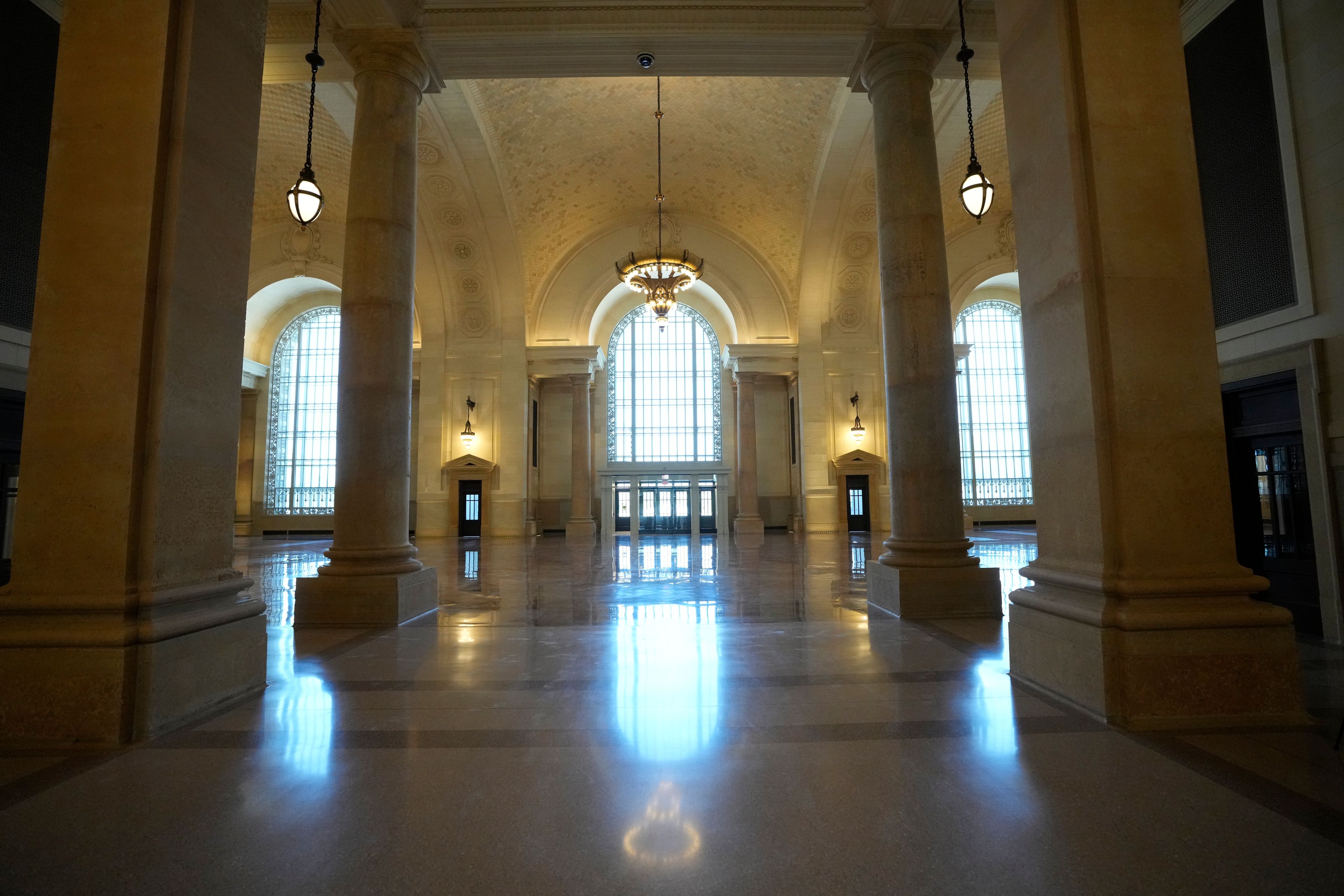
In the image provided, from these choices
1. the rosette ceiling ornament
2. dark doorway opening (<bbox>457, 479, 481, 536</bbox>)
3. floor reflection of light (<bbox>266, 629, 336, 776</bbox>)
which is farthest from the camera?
dark doorway opening (<bbox>457, 479, 481, 536</bbox>)

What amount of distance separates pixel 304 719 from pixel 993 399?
26.3m

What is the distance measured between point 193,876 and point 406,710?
152cm

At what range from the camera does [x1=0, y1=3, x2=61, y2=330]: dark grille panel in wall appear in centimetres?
716

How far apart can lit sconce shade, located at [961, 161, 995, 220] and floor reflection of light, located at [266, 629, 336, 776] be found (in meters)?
6.75

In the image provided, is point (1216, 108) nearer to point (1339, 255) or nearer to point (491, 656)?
point (1339, 255)

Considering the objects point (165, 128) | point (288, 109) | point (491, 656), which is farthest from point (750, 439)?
point (165, 128)

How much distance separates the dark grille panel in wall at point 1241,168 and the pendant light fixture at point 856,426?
1332cm

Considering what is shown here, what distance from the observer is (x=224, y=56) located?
3.54 m

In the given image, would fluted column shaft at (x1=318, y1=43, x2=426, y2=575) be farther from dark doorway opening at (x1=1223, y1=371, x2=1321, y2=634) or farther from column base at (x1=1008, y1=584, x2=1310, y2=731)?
dark doorway opening at (x1=1223, y1=371, x2=1321, y2=634)

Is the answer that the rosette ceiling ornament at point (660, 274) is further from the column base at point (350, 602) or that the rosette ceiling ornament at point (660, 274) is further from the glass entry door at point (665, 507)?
the column base at point (350, 602)

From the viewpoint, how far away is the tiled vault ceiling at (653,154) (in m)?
14.7

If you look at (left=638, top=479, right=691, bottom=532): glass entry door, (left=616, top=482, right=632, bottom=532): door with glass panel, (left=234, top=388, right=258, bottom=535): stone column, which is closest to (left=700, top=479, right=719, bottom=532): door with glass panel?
(left=638, top=479, right=691, bottom=532): glass entry door

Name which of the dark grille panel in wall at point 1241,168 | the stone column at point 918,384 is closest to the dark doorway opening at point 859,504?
the stone column at point 918,384

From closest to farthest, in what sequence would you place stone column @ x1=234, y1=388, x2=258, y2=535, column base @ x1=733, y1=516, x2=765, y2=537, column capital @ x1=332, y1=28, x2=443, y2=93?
column capital @ x1=332, y1=28, x2=443, y2=93, column base @ x1=733, y1=516, x2=765, y2=537, stone column @ x1=234, y1=388, x2=258, y2=535
